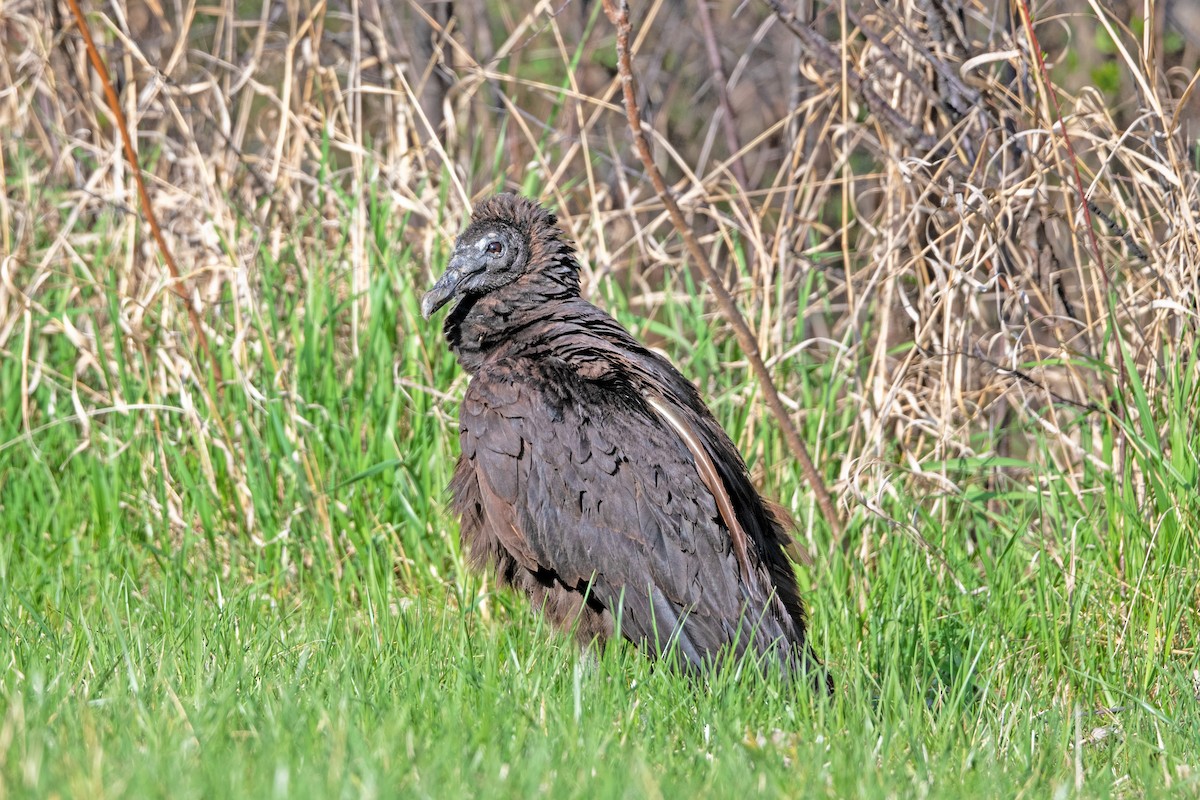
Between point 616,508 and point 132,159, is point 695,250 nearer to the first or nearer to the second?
point 616,508

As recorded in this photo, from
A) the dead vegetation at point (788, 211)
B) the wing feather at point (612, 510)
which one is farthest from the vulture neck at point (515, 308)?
the dead vegetation at point (788, 211)

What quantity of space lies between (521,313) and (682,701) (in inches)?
55.8

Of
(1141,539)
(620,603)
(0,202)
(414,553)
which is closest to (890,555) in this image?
(1141,539)

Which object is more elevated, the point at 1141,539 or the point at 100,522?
the point at 1141,539

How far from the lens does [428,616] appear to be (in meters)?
3.72

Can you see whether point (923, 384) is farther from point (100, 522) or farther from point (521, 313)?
point (100, 522)

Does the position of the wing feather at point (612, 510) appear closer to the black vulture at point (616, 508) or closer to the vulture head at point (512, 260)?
the black vulture at point (616, 508)

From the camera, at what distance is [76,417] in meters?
4.58

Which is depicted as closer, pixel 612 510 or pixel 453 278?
pixel 612 510

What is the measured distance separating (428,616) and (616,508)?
29.8 inches

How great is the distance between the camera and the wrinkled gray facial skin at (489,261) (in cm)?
386

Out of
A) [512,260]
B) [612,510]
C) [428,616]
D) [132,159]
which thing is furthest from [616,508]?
[132,159]

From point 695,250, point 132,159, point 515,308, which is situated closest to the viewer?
point 695,250

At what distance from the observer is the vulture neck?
377 centimetres
